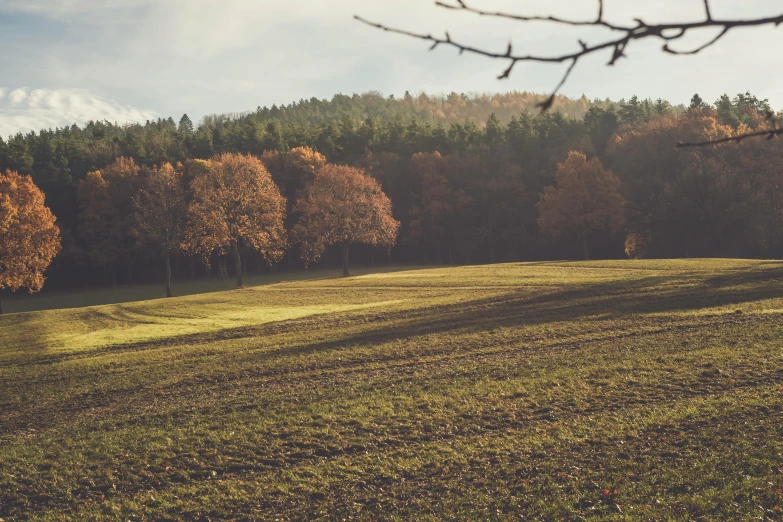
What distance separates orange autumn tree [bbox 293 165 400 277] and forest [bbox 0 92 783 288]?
16.8 inches

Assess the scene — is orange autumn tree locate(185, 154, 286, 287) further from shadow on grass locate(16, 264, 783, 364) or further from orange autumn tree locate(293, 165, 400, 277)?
shadow on grass locate(16, 264, 783, 364)

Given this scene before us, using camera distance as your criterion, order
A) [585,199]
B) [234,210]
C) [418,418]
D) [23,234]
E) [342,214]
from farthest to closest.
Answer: [585,199] < [342,214] < [234,210] < [23,234] < [418,418]

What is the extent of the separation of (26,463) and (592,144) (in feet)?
279

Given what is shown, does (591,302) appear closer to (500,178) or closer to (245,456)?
(245,456)

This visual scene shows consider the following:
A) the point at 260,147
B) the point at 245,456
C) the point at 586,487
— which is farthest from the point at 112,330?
the point at 260,147

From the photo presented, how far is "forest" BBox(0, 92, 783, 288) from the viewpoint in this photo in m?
67.0

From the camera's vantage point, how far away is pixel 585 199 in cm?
7181

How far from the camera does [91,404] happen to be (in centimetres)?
1878

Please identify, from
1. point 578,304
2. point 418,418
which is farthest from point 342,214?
point 418,418

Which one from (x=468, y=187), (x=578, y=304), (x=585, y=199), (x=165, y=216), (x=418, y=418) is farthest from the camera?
(x=468, y=187)

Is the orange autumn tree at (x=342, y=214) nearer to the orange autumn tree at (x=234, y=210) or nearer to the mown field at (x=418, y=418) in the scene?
the orange autumn tree at (x=234, y=210)

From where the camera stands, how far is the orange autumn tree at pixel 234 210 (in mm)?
56438

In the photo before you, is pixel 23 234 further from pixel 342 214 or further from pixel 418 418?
pixel 418 418

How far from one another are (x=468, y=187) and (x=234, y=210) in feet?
131
